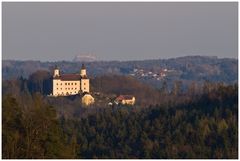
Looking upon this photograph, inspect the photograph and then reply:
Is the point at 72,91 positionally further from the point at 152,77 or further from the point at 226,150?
the point at 226,150

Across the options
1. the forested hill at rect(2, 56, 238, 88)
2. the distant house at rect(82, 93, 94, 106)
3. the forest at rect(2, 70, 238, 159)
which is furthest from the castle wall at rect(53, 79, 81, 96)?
the forest at rect(2, 70, 238, 159)

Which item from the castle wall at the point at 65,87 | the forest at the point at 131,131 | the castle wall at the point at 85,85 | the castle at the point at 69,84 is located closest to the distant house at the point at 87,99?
the castle wall at the point at 85,85

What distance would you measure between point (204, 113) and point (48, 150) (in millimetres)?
31956

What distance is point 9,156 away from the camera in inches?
612

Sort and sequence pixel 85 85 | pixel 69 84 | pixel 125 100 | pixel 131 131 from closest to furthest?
pixel 131 131 → pixel 125 100 → pixel 85 85 → pixel 69 84

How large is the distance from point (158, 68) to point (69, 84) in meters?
57.9

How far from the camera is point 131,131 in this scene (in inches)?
1860

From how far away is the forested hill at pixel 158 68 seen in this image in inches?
5536

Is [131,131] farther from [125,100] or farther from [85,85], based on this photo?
[85,85]

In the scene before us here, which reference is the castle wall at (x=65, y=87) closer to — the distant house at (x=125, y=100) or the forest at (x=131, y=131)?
the distant house at (x=125, y=100)

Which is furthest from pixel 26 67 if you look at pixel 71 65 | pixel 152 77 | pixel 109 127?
pixel 109 127

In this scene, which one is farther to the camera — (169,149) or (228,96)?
(228,96)

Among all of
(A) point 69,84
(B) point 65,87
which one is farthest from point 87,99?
(A) point 69,84

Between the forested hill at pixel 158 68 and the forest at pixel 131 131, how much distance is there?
8166cm
